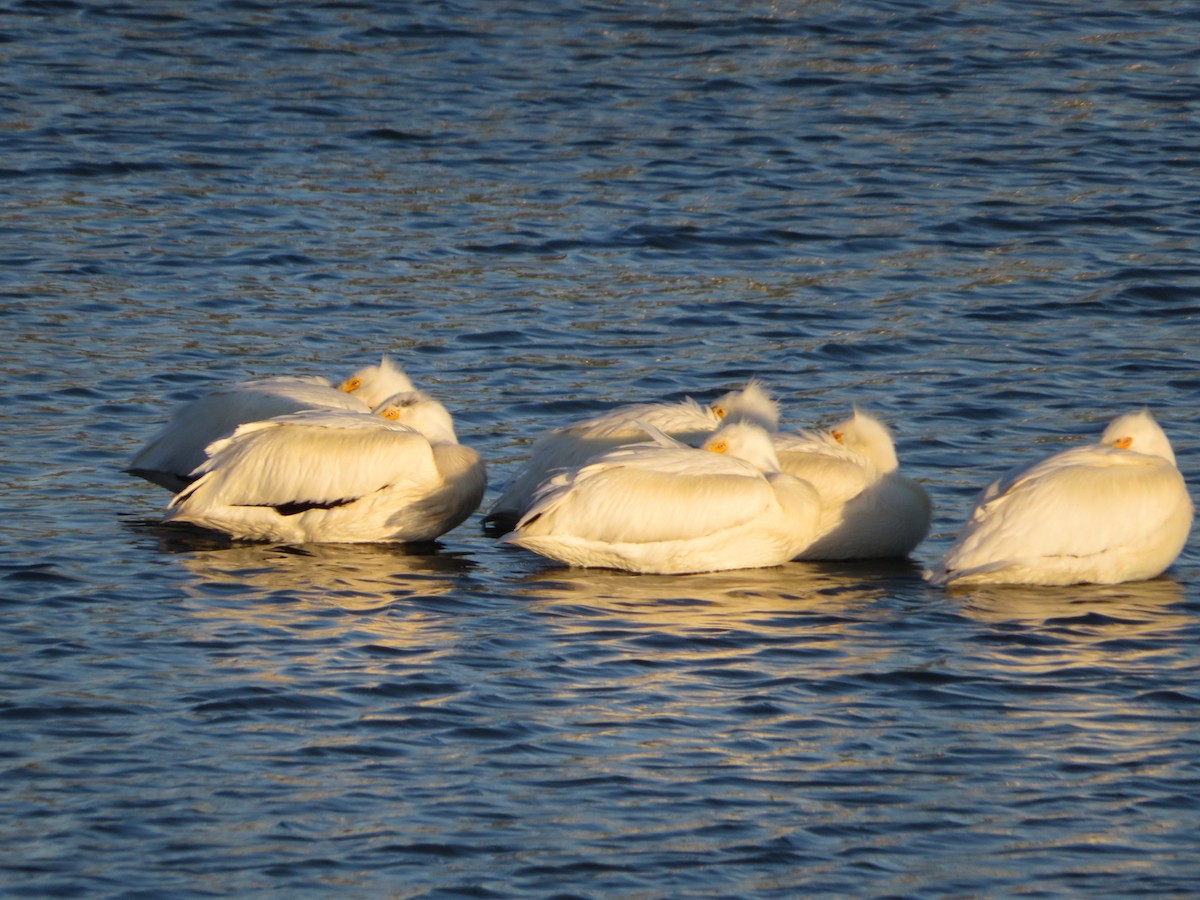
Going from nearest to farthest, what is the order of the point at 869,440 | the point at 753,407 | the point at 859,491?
1. the point at 859,491
2. the point at 869,440
3. the point at 753,407

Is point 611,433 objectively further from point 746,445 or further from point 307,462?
point 307,462

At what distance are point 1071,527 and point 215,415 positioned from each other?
12.9ft

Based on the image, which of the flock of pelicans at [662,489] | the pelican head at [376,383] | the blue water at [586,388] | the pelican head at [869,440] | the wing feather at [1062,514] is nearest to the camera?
the blue water at [586,388]

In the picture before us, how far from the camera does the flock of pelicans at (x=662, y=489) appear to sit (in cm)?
870

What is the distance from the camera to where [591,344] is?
12195 millimetres

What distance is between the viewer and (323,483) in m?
9.17

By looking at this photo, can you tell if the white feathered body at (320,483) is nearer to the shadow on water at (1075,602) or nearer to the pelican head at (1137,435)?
the shadow on water at (1075,602)

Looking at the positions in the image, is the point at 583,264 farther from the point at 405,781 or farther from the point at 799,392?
the point at 405,781

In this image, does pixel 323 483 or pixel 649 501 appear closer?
pixel 649 501

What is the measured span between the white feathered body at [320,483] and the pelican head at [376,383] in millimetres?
911

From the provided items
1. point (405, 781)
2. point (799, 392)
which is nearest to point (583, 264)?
point (799, 392)

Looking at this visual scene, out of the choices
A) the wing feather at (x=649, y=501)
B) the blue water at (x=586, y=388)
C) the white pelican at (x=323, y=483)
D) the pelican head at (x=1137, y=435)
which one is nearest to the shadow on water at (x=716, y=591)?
the blue water at (x=586, y=388)

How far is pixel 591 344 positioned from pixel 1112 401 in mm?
2976

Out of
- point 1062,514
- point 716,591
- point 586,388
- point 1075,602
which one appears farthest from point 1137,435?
point 586,388
